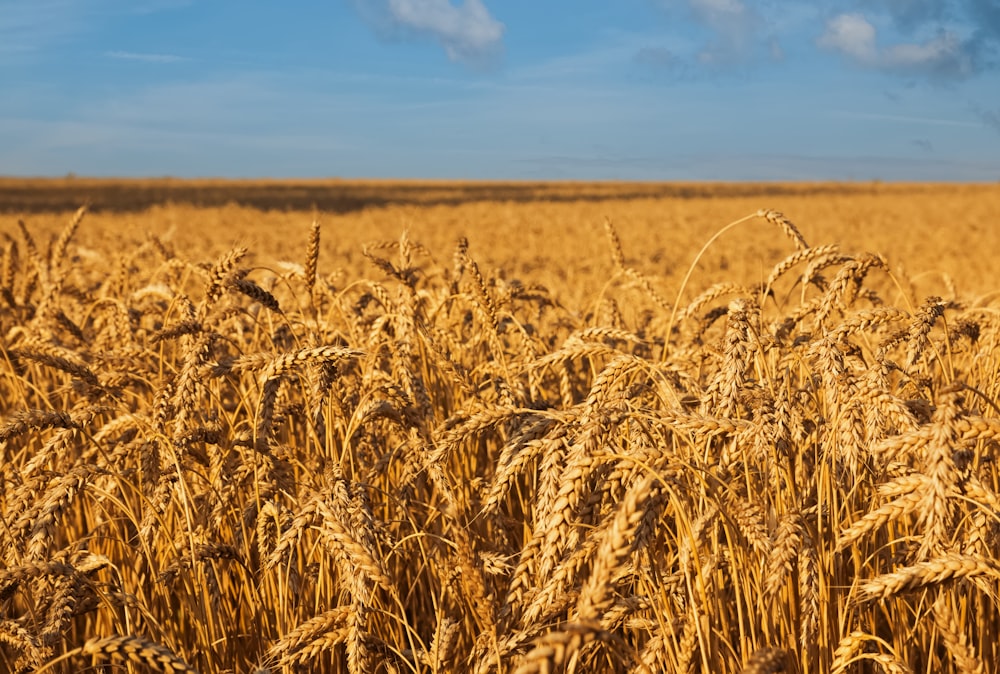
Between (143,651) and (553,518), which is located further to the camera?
(553,518)

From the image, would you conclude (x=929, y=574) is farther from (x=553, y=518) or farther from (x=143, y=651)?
(x=143, y=651)

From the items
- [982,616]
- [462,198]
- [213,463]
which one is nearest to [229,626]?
[213,463]

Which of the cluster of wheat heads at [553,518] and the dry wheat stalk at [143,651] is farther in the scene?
the cluster of wheat heads at [553,518]

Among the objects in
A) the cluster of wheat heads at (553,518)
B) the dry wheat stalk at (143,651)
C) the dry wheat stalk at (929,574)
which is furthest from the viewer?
the cluster of wheat heads at (553,518)

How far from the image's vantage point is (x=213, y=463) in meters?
2.55

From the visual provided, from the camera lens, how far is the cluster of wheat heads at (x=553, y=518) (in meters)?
1.63

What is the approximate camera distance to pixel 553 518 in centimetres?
153

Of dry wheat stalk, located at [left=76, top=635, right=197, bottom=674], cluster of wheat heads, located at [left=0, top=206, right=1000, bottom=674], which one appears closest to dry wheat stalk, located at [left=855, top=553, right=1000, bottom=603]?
cluster of wheat heads, located at [left=0, top=206, right=1000, bottom=674]

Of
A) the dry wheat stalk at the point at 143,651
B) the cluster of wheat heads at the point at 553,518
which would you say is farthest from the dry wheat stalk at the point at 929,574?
the dry wheat stalk at the point at 143,651

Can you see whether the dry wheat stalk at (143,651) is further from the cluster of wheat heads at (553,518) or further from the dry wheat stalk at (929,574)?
the dry wheat stalk at (929,574)

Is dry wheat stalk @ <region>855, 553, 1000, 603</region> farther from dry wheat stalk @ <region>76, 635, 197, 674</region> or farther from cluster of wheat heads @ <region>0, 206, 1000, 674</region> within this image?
dry wheat stalk @ <region>76, 635, 197, 674</region>

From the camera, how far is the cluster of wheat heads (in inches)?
64.1

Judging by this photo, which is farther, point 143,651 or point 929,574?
point 929,574

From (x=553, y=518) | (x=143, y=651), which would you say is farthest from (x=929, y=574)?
(x=143, y=651)
